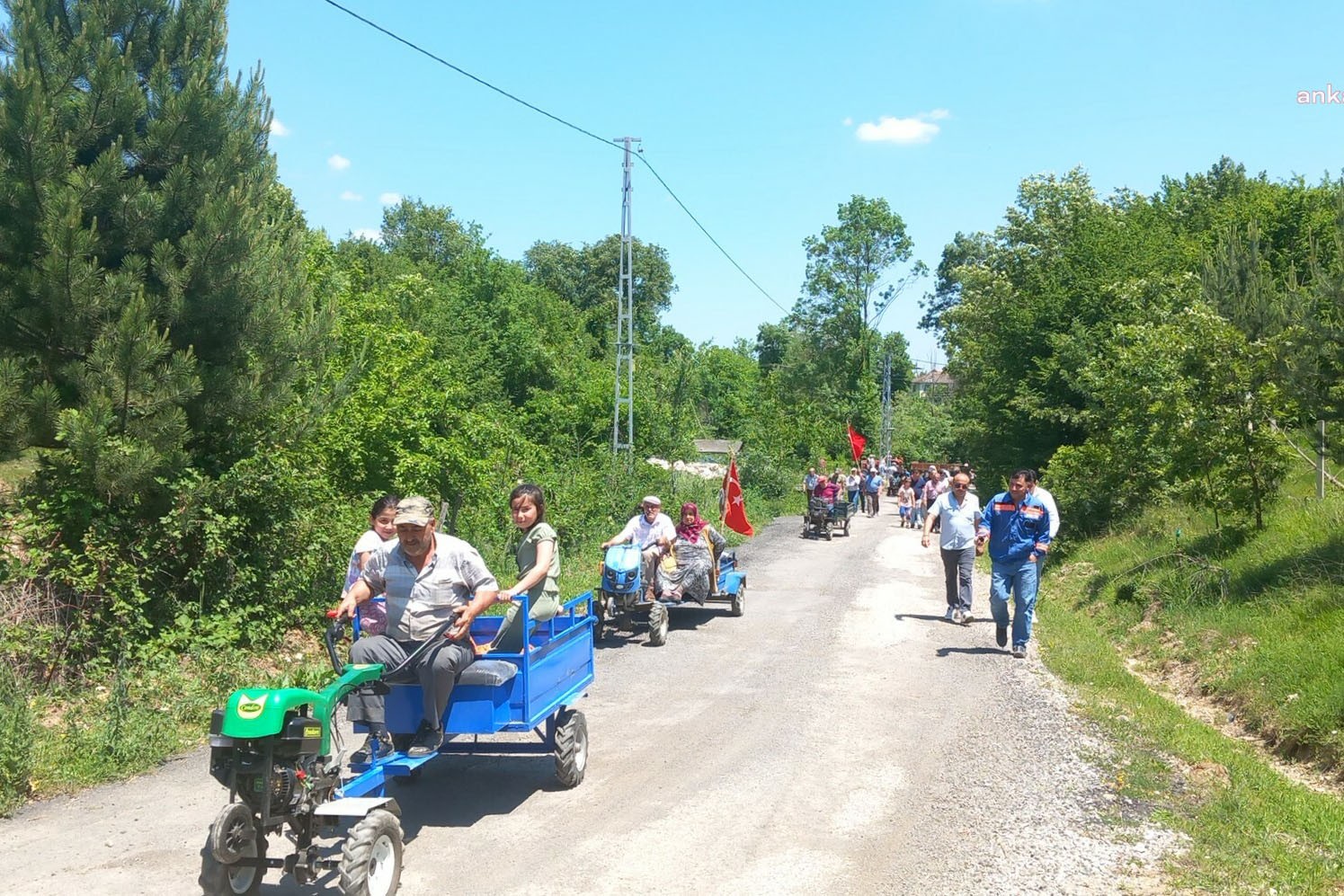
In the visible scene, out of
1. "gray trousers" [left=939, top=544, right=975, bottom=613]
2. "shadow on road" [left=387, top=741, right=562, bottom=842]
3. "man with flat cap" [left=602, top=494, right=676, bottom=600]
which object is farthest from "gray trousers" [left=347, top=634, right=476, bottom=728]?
"gray trousers" [left=939, top=544, right=975, bottom=613]

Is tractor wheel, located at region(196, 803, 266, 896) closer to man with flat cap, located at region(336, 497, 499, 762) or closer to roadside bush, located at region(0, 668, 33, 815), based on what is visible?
man with flat cap, located at region(336, 497, 499, 762)

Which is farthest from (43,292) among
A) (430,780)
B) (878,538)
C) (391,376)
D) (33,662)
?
(878,538)

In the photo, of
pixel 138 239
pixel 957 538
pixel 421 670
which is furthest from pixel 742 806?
pixel 957 538

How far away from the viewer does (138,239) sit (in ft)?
31.6

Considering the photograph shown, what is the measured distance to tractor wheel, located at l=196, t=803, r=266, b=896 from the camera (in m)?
4.76

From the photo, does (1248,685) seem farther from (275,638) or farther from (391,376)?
(391,376)

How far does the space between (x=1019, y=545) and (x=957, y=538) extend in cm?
223

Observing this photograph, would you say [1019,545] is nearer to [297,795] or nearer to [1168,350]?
[1168,350]

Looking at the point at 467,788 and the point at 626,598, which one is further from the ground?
the point at 626,598

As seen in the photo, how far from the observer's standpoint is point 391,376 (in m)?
16.8

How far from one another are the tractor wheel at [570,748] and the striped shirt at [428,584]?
121 centimetres

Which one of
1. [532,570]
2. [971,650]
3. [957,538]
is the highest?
[532,570]

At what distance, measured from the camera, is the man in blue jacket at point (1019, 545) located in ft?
39.5

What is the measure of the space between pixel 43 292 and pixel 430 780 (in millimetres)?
5331
